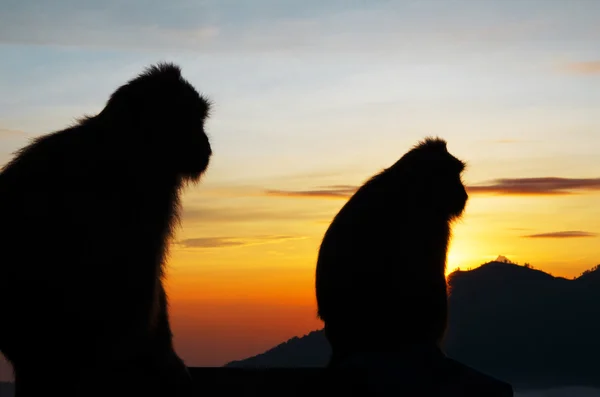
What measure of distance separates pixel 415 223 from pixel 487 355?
163133 millimetres

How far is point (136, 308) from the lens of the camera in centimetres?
659

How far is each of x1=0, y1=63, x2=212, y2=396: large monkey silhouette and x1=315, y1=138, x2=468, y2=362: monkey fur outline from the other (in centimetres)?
361

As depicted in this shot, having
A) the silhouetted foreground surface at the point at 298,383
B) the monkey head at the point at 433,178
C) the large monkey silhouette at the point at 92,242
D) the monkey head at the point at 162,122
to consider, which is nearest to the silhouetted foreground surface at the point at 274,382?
the silhouetted foreground surface at the point at 298,383

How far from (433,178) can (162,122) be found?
5.15m

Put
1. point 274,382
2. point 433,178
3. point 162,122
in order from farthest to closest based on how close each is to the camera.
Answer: point 433,178 < point 274,382 < point 162,122

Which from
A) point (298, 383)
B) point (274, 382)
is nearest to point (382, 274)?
point (298, 383)

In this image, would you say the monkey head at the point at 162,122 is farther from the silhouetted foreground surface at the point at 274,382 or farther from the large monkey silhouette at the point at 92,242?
the silhouetted foreground surface at the point at 274,382

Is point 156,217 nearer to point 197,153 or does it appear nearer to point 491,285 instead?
point 197,153

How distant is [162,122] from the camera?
695cm

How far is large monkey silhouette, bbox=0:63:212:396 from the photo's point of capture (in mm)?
6246

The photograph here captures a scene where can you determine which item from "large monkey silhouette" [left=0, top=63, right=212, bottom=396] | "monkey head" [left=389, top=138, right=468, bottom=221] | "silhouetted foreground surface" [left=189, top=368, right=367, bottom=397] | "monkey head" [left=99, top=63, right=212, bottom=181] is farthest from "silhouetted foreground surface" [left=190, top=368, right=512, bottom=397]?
"monkey head" [left=389, top=138, right=468, bottom=221]

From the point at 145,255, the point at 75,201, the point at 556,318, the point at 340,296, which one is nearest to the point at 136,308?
the point at 145,255

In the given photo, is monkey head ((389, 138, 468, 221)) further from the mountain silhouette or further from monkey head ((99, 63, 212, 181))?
the mountain silhouette

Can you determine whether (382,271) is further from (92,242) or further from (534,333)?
(534,333)
